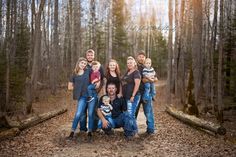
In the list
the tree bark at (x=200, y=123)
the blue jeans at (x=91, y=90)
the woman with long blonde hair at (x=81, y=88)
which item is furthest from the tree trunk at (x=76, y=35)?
the blue jeans at (x=91, y=90)

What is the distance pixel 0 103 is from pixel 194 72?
831 cm

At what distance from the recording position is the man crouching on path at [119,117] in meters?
8.34

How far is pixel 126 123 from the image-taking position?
27.3 ft

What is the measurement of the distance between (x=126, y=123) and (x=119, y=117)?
0.32 meters

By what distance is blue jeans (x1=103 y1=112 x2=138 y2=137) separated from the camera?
27.3ft

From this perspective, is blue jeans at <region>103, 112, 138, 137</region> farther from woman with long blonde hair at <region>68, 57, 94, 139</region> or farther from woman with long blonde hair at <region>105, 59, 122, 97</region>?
woman with long blonde hair at <region>68, 57, 94, 139</region>

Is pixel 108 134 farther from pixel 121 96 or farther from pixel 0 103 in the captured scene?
pixel 0 103

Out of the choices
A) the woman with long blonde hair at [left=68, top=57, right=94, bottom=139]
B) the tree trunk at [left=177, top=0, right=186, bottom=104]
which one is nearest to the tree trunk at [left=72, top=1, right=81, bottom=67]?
the tree trunk at [left=177, top=0, right=186, bottom=104]

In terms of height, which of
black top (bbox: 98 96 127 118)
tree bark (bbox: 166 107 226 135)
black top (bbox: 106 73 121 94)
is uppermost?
black top (bbox: 106 73 121 94)

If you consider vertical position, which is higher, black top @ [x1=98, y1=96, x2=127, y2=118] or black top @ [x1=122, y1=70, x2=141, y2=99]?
black top @ [x1=122, y1=70, x2=141, y2=99]

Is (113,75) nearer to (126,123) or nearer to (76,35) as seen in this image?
(126,123)

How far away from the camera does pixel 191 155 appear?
270 inches

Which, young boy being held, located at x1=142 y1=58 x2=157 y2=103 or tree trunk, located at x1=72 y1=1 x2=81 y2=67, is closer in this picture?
young boy being held, located at x1=142 y1=58 x2=157 y2=103

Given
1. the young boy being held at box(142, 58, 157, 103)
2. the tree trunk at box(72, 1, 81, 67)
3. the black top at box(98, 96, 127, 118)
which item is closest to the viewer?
the black top at box(98, 96, 127, 118)
